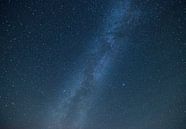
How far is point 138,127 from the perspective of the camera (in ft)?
22.6

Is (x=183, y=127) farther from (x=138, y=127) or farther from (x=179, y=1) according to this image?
(x=179, y=1)

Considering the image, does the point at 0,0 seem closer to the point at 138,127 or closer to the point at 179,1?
the point at 179,1

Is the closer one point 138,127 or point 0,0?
point 0,0

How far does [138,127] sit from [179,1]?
181 inches

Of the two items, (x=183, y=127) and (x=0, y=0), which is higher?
(x=0, y=0)

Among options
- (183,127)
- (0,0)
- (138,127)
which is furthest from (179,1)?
(183,127)

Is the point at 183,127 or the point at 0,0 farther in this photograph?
the point at 183,127

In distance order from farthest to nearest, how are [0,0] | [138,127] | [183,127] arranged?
1. [183,127]
2. [138,127]
3. [0,0]

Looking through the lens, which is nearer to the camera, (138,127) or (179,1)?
(179,1)

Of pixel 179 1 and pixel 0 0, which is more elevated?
pixel 0 0

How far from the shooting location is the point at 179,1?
3.18m

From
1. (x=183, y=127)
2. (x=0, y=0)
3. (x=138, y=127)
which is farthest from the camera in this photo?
(x=183, y=127)

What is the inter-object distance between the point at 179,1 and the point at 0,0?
7.85 ft

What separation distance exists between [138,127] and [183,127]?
5.31 ft
